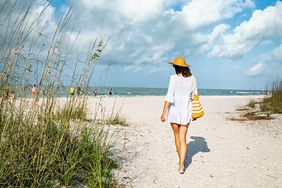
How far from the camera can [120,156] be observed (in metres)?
4.14

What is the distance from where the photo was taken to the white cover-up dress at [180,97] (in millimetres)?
3807

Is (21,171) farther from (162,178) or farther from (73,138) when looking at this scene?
(162,178)

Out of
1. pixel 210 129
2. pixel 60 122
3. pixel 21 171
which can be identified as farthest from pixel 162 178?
pixel 210 129

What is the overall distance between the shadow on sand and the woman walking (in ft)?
2.34

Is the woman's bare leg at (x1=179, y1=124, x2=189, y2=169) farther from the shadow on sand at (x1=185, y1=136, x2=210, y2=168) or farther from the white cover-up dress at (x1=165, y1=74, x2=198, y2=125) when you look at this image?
the shadow on sand at (x1=185, y1=136, x2=210, y2=168)

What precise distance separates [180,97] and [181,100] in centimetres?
5

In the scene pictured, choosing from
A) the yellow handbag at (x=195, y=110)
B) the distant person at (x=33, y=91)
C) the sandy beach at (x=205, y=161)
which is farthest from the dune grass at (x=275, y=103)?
the distant person at (x=33, y=91)

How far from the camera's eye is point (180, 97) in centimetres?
385

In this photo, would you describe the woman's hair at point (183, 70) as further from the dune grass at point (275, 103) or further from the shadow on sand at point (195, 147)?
the dune grass at point (275, 103)

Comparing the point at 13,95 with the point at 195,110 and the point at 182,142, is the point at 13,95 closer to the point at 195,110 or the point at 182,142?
the point at 182,142

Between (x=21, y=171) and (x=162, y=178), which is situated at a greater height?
(x=21, y=171)

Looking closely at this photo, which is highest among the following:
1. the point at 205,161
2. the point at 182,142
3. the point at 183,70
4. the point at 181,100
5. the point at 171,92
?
the point at 183,70

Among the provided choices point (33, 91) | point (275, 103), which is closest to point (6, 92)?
point (33, 91)

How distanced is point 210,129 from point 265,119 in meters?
3.14
